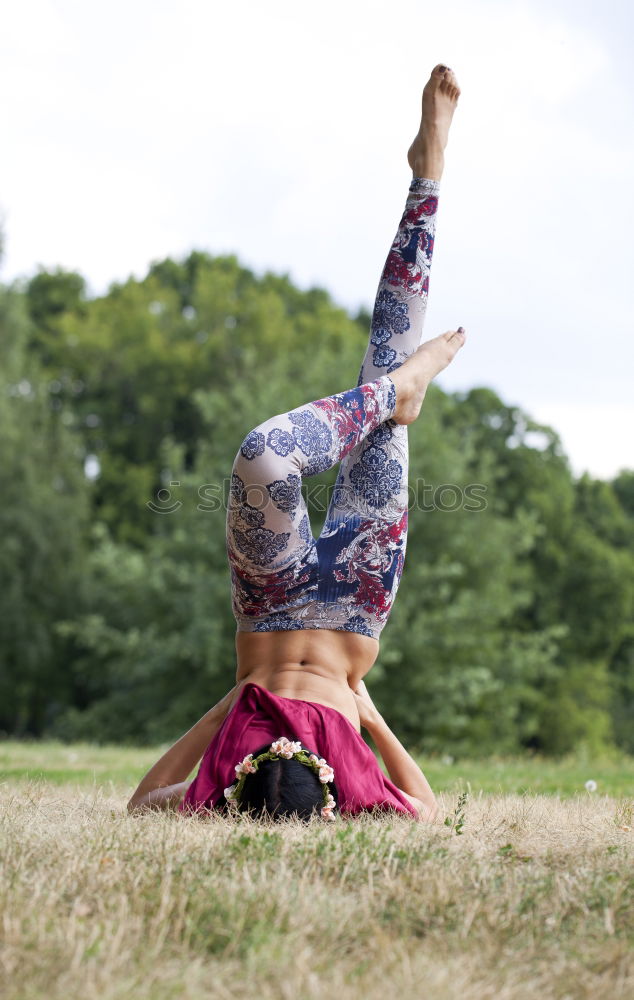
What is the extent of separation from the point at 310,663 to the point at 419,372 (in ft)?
4.13

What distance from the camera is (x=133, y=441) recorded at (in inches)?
904

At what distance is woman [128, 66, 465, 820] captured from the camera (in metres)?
3.14

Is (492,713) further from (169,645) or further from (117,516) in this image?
(117,516)

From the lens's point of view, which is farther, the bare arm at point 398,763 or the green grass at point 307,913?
the bare arm at point 398,763

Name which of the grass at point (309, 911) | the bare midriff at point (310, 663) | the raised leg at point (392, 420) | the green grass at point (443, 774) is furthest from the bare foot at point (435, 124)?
the grass at point (309, 911)

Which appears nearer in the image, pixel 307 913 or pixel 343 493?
pixel 307 913

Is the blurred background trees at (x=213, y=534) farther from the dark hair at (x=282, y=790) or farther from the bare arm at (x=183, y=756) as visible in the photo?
the dark hair at (x=282, y=790)

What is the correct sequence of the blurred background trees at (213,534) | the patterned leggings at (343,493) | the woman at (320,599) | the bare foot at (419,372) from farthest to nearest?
the blurred background trees at (213,534) < the bare foot at (419,372) < the patterned leggings at (343,493) < the woman at (320,599)

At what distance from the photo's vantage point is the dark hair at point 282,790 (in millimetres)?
2980

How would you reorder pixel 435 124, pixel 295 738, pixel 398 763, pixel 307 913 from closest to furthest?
pixel 307 913 → pixel 295 738 → pixel 398 763 → pixel 435 124

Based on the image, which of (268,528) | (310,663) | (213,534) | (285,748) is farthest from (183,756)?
(213,534)

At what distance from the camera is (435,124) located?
4.54m

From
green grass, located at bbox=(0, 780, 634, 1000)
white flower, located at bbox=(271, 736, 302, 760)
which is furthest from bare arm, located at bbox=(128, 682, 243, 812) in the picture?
green grass, located at bbox=(0, 780, 634, 1000)

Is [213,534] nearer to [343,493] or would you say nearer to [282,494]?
[343,493]
